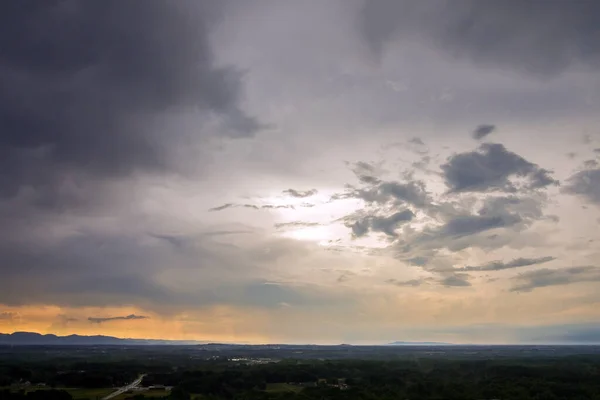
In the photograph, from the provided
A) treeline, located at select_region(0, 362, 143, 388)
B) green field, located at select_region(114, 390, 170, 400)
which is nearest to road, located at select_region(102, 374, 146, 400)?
green field, located at select_region(114, 390, 170, 400)

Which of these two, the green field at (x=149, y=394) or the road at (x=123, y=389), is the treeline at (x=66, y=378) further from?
the green field at (x=149, y=394)

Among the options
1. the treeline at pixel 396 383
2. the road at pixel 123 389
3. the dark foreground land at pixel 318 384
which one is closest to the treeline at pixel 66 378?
the dark foreground land at pixel 318 384

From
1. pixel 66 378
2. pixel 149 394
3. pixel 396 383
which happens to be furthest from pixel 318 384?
pixel 66 378

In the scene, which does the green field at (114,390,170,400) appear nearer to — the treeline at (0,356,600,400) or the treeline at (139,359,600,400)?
the treeline at (0,356,600,400)

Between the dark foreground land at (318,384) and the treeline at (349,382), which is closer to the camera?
the dark foreground land at (318,384)

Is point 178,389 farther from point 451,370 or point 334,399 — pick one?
point 451,370

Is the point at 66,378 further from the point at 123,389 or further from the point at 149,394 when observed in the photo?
the point at 149,394

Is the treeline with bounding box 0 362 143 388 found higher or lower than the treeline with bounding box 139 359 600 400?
higher

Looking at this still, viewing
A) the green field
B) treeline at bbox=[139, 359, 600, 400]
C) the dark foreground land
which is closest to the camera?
the green field

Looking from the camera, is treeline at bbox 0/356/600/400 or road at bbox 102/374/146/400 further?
treeline at bbox 0/356/600/400

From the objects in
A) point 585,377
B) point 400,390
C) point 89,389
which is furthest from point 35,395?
point 585,377

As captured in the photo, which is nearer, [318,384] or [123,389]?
[123,389]
